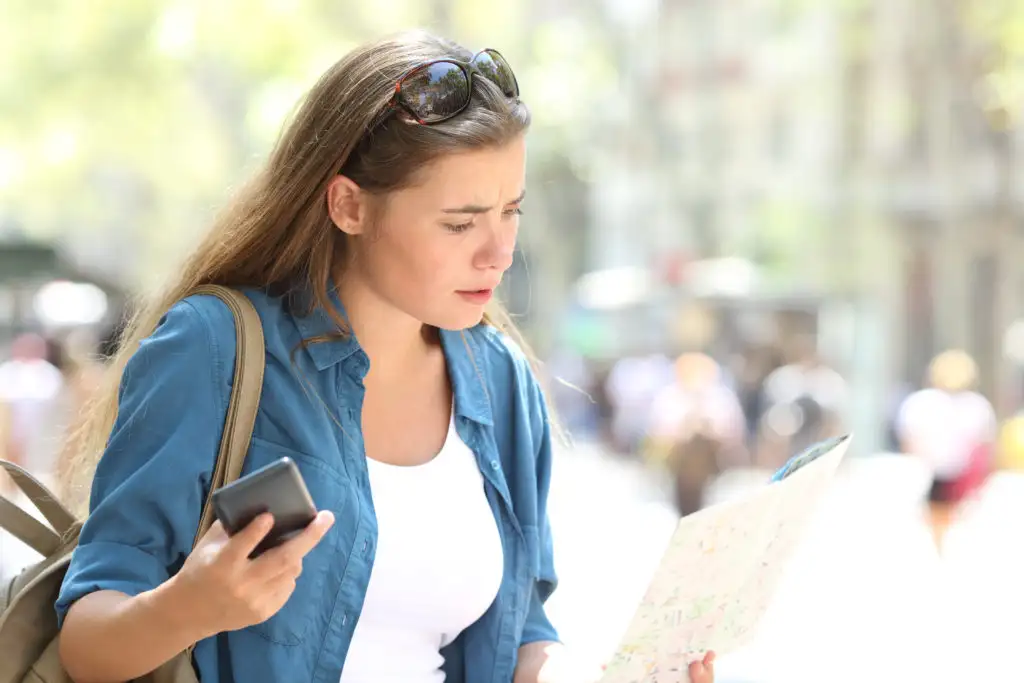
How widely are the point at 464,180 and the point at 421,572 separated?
0.54 meters

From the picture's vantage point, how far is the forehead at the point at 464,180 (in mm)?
1981

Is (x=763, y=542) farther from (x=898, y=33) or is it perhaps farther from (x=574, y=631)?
(x=898, y=33)

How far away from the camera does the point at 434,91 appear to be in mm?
2000

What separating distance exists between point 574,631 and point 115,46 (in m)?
8.68

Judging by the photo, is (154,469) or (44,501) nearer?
(154,469)

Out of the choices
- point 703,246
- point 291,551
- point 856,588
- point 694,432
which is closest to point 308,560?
point 291,551

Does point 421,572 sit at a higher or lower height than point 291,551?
lower

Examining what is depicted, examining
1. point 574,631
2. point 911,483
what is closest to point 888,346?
point 911,483

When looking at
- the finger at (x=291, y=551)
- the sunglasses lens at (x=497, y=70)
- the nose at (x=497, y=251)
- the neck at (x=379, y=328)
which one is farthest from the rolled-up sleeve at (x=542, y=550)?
the finger at (x=291, y=551)

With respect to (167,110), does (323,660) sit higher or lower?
higher

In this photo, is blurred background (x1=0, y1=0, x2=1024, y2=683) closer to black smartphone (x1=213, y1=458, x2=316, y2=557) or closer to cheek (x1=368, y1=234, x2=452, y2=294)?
cheek (x1=368, y1=234, x2=452, y2=294)

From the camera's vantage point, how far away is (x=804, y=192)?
2666 centimetres

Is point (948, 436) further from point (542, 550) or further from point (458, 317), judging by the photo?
point (458, 317)

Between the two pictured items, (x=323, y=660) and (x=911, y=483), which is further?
(x=911, y=483)
